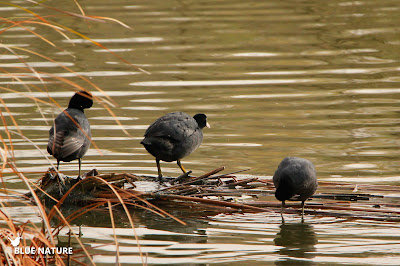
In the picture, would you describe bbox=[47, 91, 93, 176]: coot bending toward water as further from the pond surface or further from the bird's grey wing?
the pond surface

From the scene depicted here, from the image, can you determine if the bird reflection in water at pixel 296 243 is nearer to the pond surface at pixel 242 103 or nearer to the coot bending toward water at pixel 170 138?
the pond surface at pixel 242 103

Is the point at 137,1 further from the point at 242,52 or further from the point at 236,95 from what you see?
the point at 236,95

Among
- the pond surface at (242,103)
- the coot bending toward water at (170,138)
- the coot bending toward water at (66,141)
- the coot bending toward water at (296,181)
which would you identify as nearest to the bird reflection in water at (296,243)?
the pond surface at (242,103)

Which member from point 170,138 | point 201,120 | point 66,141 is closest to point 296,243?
point 170,138

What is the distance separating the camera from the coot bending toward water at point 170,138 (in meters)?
6.34

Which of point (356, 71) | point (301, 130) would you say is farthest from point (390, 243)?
point (356, 71)

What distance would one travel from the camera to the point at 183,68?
1136cm

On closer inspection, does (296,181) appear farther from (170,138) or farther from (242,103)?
(242,103)

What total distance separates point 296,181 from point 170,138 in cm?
139

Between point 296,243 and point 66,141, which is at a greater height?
point 66,141

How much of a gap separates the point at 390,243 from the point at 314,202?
1.07m

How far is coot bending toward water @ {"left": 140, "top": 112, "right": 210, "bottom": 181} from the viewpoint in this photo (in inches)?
250

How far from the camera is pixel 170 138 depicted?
6.39m

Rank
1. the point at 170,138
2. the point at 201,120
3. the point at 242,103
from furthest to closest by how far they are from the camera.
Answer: the point at 242,103 < the point at 201,120 < the point at 170,138
